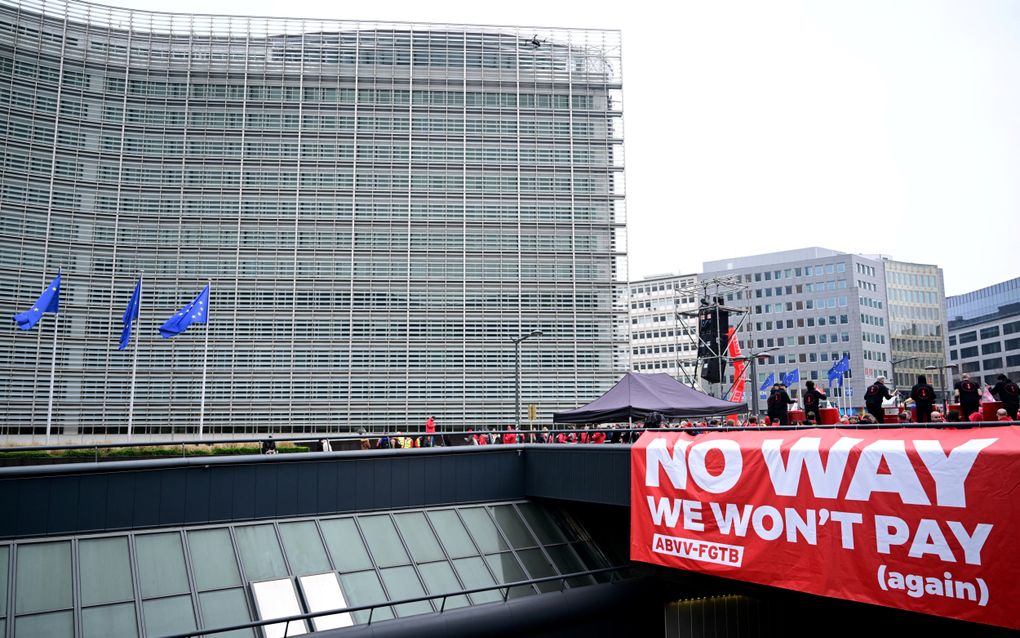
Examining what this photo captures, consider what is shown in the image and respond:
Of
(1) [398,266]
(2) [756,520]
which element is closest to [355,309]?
(1) [398,266]

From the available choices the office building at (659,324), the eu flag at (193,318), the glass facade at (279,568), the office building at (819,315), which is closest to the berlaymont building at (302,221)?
the eu flag at (193,318)

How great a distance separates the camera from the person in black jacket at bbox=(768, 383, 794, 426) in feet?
58.1

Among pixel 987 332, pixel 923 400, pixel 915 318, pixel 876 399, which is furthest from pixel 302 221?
pixel 987 332

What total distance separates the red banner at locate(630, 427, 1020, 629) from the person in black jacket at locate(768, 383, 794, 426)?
11.3ft

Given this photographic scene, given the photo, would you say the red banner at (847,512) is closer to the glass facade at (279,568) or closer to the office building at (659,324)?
the glass facade at (279,568)

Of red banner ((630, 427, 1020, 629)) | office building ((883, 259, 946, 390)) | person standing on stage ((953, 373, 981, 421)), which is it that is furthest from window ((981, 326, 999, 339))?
red banner ((630, 427, 1020, 629))

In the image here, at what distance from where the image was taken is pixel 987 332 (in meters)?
130

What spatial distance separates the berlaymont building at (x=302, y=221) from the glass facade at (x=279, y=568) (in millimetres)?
33063

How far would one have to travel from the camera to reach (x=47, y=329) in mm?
49250

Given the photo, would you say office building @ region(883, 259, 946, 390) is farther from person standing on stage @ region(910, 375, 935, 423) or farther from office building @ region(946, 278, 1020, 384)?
person standing on stage @ region(910, 375, 935, 423)

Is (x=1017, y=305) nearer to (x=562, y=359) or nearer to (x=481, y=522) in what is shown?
(x=562, y=359)

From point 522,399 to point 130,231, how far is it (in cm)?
2902

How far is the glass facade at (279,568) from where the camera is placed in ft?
46.3

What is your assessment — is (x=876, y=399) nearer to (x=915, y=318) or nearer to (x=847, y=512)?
(x=847, y=512)
